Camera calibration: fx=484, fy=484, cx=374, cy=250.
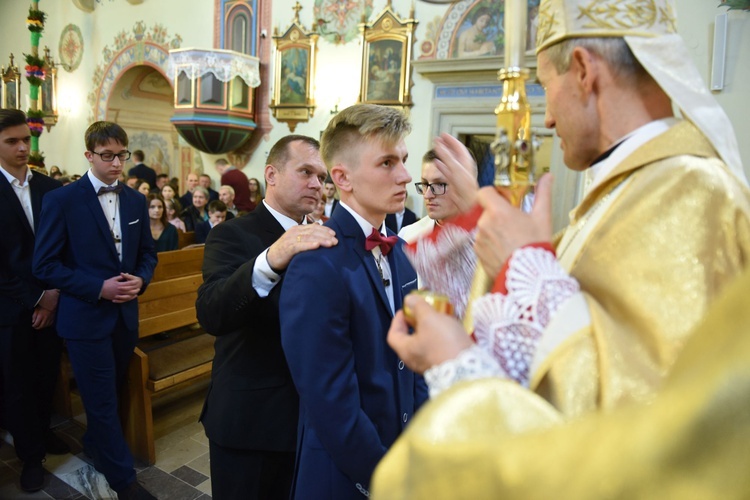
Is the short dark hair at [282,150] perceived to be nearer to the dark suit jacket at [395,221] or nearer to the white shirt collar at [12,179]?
the white shirt collar at [12,179]

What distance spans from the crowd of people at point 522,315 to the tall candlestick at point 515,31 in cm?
12

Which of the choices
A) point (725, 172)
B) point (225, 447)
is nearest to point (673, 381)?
point (725, 172)

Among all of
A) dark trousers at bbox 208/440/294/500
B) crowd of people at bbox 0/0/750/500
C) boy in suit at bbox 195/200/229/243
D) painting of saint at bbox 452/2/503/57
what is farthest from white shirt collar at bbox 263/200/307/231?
painting of saint at bbox 452/2/503/57

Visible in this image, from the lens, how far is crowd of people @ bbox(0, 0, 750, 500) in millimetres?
436

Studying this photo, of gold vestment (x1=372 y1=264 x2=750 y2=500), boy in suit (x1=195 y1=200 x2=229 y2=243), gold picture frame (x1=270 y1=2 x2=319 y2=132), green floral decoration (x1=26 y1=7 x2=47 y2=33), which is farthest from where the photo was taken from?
gold picture frame (x1=270 y1=2 x2=319 y2=132)

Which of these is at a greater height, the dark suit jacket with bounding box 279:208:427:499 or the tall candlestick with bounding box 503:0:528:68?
the tall candlestick with bounding box 503:0:528:68

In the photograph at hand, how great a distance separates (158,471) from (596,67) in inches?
131

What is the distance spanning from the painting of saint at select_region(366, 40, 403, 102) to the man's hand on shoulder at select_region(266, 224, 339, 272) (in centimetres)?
680

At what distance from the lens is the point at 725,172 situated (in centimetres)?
83

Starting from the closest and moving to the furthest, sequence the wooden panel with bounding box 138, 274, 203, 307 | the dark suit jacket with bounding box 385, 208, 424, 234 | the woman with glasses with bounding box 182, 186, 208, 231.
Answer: the wooden panel with bounding box 138, 274, 203, 307 < the dark suit jacket with bounding box 385, 208, 424, 234 < the woman with glasses with bounding box 182, 186, 208, 231

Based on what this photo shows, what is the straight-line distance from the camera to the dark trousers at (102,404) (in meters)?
2.67

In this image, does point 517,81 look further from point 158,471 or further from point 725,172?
point 158,471

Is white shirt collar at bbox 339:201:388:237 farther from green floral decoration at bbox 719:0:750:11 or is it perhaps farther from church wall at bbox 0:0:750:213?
green floral decoration at bbox 719:0:750:11

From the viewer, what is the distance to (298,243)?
1520mm
